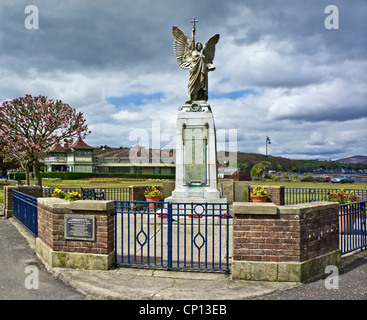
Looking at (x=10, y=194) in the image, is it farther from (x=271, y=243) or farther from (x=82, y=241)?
(x=271, y=243)

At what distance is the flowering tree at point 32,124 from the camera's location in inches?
714

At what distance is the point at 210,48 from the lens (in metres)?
13.5

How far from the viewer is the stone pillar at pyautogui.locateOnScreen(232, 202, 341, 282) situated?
5289 millimetres

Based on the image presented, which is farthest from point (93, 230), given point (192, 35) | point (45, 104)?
point (45, 104)

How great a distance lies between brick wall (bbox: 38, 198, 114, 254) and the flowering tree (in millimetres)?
13350

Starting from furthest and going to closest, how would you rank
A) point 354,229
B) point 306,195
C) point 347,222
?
point 306,195 → point 354,229 → point 347,222

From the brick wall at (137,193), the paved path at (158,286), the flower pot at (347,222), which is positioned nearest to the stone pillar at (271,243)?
the paved path at (158,286)

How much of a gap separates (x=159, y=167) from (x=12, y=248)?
2208 inches

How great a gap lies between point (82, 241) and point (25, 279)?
118cm

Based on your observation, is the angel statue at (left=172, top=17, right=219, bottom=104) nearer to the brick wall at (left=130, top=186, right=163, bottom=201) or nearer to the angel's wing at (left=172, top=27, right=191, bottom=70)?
the angel's wing at (left=172, top=27, right=191, bottom=70)

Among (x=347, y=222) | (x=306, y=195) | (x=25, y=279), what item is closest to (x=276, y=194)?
(x=306, y=195)

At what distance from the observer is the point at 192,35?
13352 millimetres

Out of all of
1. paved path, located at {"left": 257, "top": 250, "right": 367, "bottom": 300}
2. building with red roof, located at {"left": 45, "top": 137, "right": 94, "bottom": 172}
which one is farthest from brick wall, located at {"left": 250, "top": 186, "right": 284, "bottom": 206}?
building with red roof, located at {"left": 45, "top": 137, "right": 94, "bottom": 172}
